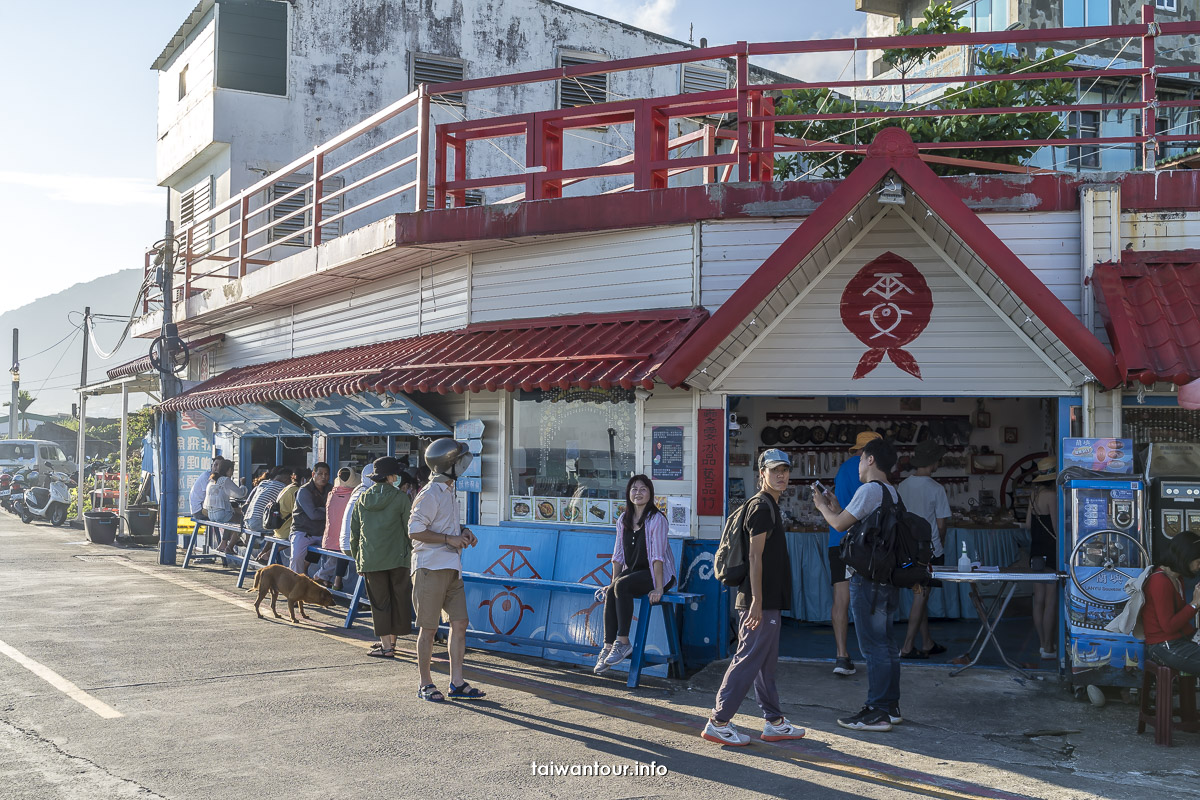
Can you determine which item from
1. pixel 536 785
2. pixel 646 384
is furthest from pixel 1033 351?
pixel 536 785

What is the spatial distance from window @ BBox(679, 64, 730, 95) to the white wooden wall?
17682 millimetres

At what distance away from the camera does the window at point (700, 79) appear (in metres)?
26.2

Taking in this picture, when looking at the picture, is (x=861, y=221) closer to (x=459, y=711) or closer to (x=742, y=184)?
(x=742, y=184)

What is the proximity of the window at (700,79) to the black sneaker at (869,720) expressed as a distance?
21.1 metres

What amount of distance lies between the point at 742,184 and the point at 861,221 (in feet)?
3.77

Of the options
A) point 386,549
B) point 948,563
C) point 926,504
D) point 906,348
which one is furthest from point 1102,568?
point 386,549

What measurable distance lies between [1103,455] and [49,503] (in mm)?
26074

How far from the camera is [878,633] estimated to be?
718cm

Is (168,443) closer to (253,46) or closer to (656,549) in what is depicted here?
(253,46)

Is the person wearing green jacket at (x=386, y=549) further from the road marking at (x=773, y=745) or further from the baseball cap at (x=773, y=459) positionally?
the baseball cap at (x=773, y=459)

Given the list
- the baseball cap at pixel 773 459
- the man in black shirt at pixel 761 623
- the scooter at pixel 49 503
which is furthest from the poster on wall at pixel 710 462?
the scooter at pixel 49 503

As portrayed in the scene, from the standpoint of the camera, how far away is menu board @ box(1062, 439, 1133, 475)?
8.20m

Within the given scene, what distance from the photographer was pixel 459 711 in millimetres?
7562

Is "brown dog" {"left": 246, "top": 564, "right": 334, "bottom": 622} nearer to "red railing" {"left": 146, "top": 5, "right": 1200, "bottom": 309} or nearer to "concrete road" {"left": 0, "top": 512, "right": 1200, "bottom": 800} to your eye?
"concrete road" {"left": 0, "top": 512, "right": 1200, "bottom": 800}
